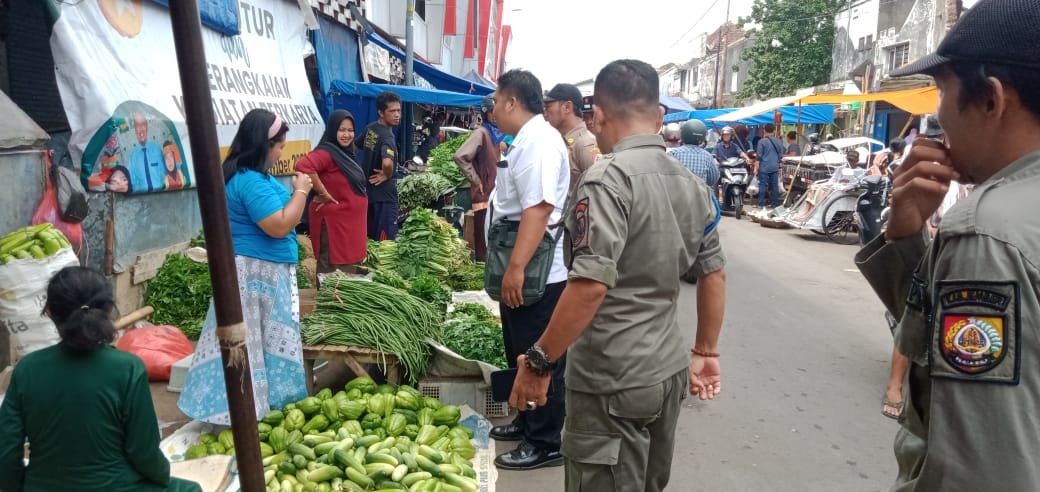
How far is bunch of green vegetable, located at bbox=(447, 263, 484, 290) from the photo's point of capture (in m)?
7.23

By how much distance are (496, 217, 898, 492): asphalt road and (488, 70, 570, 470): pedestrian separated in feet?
0.59

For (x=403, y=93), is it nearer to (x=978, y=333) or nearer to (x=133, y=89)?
(x=133, y=89)

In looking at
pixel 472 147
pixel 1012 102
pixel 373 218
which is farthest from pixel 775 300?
pixel 1012 102

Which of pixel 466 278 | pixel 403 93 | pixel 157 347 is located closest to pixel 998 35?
pixel 157 347

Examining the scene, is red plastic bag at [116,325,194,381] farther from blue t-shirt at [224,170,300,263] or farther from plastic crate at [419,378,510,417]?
plastic crate at [419,378,510,417]

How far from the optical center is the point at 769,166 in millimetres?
15766

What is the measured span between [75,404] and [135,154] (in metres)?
3.75

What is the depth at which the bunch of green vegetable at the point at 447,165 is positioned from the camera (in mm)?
10609

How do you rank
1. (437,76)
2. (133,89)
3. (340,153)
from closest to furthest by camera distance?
(133,89) < (340,153) < (437,76)

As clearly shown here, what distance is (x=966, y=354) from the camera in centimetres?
115

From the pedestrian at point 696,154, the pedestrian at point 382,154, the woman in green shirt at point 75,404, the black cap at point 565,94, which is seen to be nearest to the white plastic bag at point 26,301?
the woman in green shirt at point 75,404

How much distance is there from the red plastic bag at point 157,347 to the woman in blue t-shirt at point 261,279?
66 centimetres

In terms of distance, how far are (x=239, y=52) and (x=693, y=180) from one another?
6.57m

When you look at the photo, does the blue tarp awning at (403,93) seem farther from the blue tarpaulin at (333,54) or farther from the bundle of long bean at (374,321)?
the bundle of long bean at (374,321)
